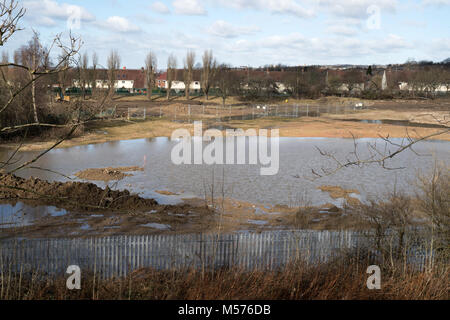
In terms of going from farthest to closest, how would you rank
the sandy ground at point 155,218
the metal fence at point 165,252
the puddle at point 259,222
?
the puddle at point 259,222 < the sandy ground at point 155,218 < the metal fence at point 165,252

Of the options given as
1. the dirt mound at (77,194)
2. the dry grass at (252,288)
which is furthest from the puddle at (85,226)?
the dry grass at (252,288)

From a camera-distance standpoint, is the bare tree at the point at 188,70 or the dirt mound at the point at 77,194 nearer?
the dirt mound at the point at 77,194

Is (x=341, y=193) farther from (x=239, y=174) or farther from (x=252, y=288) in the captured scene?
(x=252, y=288)

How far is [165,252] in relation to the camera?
12.1 metres

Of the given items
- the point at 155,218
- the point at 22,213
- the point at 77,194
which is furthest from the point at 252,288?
the point at 77,194

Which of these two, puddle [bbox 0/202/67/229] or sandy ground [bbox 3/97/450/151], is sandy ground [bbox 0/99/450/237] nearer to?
puddle [bbox 0/202/67/229]

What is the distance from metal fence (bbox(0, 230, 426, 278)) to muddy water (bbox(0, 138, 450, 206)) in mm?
4577

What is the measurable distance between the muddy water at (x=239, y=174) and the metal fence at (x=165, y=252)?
4.58 m

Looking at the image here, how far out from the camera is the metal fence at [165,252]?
11.2 m

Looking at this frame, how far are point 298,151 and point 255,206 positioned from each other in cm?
1473

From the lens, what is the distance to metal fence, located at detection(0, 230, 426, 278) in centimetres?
1116

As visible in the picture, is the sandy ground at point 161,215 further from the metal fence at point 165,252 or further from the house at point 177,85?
the house at point 177,85

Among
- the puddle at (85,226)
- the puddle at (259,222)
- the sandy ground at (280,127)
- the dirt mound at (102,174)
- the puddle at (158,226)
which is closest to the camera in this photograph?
the puddle at (85,226)
